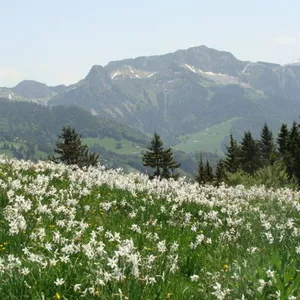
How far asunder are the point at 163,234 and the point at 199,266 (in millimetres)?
1685

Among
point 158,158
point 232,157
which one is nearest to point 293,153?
point 232,157

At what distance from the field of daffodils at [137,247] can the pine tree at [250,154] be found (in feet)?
271

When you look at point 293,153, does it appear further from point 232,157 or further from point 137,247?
point 137,247

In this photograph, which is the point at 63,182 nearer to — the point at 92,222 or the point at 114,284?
the point at 92,222

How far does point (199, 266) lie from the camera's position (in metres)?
6.43

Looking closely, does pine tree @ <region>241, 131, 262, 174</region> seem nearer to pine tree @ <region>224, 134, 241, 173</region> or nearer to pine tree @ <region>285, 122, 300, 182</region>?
pine tree @ <region>224, 134, 241, 173</region>

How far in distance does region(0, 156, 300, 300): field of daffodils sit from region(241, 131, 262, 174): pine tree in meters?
82.7

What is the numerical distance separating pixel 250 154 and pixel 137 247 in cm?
9290

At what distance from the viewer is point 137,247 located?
645cm

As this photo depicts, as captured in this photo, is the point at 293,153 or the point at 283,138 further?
the point at 283,138

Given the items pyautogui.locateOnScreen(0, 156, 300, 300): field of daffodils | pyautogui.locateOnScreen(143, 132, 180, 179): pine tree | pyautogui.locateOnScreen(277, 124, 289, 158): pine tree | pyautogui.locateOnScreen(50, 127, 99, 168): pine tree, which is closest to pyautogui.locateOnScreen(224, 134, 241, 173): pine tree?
pyautogui.locateOnScreen(277, 124, 289, 158): pine tree

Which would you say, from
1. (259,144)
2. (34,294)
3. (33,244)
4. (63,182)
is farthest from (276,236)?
(259,144)

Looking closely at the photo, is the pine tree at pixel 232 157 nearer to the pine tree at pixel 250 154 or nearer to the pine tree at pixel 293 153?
the pine tree at pixel 250 154

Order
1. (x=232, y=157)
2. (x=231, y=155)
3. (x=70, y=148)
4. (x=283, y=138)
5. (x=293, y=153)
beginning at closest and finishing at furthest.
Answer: (x=293, y=153), (x=70, y=148), (x=283, y=138), (x=231, y=155), (x=232, y=157)
